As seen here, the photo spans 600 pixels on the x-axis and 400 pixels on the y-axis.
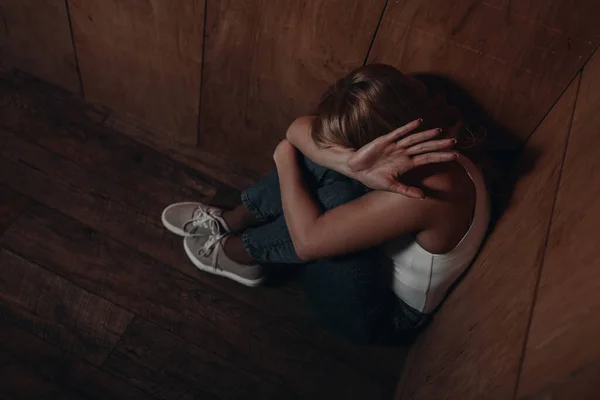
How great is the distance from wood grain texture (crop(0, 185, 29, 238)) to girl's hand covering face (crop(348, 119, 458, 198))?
0.96m

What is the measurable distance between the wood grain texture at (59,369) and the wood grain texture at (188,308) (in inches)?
6.4

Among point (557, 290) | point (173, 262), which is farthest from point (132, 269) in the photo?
point (557, 290)

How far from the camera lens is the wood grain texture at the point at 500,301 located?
0.82 m

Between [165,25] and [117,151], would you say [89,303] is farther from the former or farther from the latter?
[165,25]

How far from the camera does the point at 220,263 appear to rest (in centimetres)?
144

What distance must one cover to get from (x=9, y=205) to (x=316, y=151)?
0.87 m

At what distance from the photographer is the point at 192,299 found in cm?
143

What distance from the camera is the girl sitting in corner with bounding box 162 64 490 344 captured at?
0.99 metres

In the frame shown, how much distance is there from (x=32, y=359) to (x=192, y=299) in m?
0.38

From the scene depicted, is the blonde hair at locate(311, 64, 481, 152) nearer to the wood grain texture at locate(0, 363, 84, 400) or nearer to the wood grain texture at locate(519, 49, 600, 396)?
the wood grain texture at locate(519, 49, 600, 396)

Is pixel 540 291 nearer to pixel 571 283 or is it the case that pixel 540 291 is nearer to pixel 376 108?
→ pixel 571 283

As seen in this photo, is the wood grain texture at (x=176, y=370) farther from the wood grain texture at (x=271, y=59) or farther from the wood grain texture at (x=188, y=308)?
the wood grain texture at (x=271, y=59)

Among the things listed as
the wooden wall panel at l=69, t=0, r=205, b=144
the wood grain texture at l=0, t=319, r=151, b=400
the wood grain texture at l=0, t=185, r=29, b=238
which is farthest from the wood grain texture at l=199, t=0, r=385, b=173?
the wood grain texture at l=0, t=319, r=151, b=400

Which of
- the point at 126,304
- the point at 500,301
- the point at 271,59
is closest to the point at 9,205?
the point at 126,304
